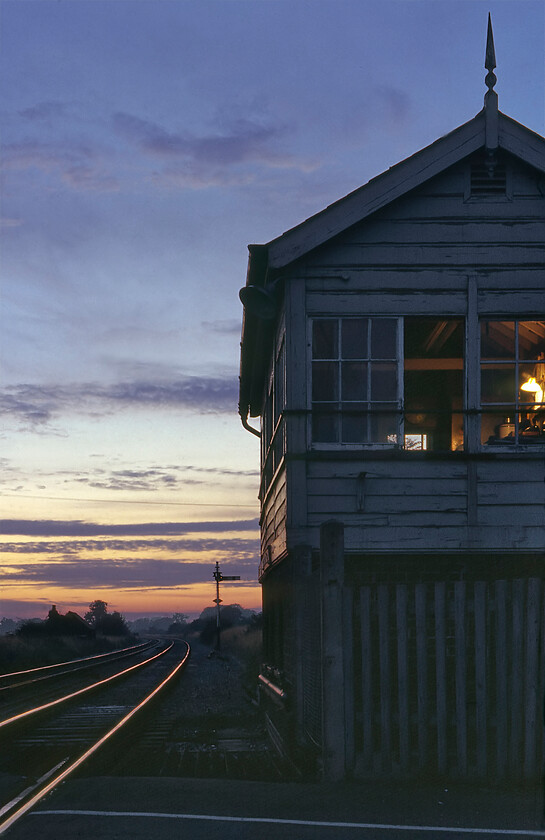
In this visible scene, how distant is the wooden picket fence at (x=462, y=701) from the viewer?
23.1ft

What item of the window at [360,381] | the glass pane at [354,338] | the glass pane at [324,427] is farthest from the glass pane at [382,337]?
the glass pane at [324,427]

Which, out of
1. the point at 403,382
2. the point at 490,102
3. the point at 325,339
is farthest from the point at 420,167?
the point at 403,382

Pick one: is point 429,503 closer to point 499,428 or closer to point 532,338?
point 499,428

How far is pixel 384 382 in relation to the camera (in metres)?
10.2

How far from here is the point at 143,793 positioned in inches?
269

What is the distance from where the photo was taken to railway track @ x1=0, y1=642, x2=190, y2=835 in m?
7.78

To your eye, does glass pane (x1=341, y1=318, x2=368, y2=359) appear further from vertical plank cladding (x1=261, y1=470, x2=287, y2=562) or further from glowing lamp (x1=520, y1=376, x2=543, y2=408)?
glowing lamp (x1=520, y1=376, x2=543, y2=408)

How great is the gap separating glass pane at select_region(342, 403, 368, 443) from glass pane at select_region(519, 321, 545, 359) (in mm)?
2346

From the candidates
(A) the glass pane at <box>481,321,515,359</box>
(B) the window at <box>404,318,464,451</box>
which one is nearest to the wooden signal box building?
(A) the glass pane at <box>481,321,515,359</box>

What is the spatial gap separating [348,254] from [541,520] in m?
3.87

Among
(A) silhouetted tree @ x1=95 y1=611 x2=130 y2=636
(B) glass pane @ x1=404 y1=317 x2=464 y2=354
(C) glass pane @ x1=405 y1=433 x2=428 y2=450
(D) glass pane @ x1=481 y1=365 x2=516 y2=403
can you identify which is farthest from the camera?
(A) silhouetted tree @ x1=95 y1=611 x2=130 y2=636

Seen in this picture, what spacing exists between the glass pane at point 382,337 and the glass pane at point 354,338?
11 centimetres

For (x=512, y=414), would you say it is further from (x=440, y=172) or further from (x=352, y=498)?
(x=440, y=172)

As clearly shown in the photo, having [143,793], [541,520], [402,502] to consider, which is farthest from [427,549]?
[143,793]
